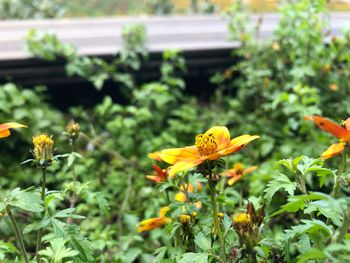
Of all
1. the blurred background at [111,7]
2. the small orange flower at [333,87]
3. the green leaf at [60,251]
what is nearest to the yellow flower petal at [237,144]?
the green leaf at [60,251]

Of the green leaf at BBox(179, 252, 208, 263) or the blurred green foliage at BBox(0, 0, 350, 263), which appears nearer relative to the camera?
the green leaf at BBox(179, 252, 208, 263)

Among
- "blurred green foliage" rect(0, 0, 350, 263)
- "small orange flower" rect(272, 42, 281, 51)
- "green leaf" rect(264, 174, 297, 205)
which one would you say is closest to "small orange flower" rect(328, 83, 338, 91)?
"blurred green foliage" rect(0, 0, 350, 263)

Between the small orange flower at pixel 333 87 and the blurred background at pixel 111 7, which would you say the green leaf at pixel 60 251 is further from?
the blurred background at pixel 111 7

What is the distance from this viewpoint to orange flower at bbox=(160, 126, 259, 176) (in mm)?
802

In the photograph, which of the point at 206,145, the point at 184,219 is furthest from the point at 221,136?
the point at 184,219

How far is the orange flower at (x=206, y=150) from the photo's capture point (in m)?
0.80

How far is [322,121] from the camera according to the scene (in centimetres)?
72

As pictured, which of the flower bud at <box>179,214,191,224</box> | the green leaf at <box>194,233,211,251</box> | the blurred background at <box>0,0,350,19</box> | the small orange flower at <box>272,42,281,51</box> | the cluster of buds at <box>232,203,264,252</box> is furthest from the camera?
the blurred background at <box>0,0,350,19</box>

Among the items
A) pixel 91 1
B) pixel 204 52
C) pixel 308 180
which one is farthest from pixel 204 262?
pixel 91 1

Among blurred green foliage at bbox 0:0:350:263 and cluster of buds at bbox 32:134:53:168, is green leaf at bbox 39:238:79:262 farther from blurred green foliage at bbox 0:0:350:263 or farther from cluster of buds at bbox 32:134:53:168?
blurred green foliage at bbox 0:0:350:263

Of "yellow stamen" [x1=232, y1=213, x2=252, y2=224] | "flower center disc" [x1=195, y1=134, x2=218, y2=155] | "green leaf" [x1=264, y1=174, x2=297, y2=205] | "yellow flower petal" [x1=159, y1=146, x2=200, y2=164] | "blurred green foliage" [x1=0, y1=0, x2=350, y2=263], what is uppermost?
"flower center disc" [x1=195, y1=134, x2=218, y2=155]

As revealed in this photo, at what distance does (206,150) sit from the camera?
2.77 ft

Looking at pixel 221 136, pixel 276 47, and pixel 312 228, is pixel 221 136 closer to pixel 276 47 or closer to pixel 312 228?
pixel 312 228

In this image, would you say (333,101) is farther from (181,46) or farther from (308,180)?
(181,46)
